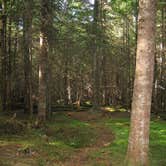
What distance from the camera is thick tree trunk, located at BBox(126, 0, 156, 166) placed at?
799 cm

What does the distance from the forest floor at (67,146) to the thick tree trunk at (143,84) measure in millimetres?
1450

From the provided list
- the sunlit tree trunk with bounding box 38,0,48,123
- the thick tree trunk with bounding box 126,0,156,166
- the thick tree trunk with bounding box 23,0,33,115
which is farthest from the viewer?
the thick tree trunk with bounding box 23,0,33,115

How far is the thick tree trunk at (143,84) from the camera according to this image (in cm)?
799

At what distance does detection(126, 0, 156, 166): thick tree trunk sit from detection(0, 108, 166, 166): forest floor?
1.45 meters

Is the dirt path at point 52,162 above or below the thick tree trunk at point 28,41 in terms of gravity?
below

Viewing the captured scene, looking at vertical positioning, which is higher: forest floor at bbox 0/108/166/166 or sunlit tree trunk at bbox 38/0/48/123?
sunlit tree trunk at bbox 38/0/48/123

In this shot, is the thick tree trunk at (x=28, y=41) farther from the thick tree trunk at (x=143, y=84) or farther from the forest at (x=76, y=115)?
the thick tree trunk at (x=143, y=84)

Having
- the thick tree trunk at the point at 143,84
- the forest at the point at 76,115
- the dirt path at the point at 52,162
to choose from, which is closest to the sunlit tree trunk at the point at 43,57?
the forest at the point at 76,115

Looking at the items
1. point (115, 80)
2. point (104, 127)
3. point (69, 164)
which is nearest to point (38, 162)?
point (69, 164)

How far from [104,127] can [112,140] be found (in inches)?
167

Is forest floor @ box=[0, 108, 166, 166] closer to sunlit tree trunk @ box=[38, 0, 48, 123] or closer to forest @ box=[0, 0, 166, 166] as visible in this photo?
forest @ box=[0, 0, 166, 166]

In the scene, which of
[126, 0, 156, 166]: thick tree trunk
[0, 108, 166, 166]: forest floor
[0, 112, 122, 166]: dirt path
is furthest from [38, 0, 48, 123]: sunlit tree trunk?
[126, 0, 156, 166]: thick tree trunk

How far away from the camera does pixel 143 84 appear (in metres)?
7.98

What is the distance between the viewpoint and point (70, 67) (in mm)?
38938
